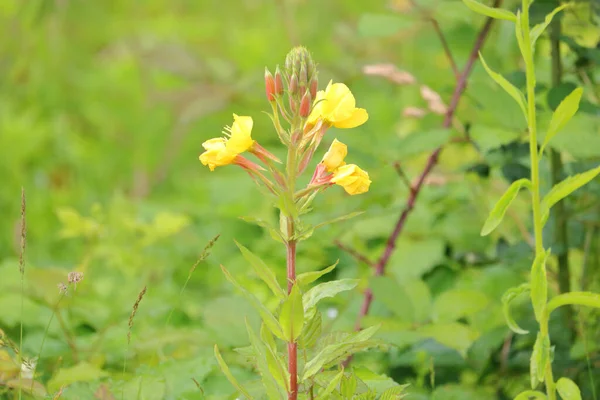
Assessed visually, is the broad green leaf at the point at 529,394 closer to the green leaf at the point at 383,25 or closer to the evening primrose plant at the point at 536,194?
the evening primrose plant at the point at 536,194

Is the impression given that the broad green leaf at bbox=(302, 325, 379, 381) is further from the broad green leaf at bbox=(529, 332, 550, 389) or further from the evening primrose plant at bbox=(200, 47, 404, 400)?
the broad green leaf at bbox=(529, 332, 550, 389)

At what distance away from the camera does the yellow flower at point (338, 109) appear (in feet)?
3.17

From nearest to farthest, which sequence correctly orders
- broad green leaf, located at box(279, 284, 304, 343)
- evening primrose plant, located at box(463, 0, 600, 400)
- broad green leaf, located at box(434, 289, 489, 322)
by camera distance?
broad green leaf, located at box(279, 284, 304, 343) → evening primrose plant, located at box(463, 0, 600, 400) → broad green leaf, located at box(434, 289, 489, 322)

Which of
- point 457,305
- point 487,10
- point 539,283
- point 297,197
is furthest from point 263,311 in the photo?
point 457,305

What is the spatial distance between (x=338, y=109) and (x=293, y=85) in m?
0.06

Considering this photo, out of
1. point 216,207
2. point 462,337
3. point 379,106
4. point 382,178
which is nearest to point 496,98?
point 382,178

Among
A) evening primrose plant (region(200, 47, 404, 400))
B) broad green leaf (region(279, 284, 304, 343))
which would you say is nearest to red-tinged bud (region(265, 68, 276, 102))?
evening primrose plant (region(200, 47, 404, 400))

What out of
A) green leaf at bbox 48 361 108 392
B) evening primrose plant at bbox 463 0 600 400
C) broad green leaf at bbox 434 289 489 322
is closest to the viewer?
evening primrose plant at bbox 463 0 600 400

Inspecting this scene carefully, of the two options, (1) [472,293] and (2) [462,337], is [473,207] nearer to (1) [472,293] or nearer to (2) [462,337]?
(1) [472,293]

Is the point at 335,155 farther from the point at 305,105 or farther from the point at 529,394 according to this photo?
the point at 529,394

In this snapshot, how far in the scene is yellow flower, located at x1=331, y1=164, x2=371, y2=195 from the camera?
94 cm

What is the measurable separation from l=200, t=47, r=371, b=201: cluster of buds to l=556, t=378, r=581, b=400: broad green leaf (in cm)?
40

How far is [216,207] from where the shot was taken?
105 inches

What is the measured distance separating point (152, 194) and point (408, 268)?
168 cm
